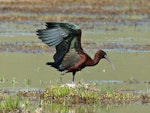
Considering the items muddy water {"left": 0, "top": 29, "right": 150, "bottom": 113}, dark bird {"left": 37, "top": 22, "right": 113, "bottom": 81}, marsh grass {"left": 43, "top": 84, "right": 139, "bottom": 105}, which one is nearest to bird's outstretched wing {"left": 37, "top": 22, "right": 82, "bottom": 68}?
dark bird {"left": 37, "top": 22, "right": 113, "bottom": 81}

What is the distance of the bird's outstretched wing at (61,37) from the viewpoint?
36.1 feet

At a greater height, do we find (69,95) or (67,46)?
(67,46)

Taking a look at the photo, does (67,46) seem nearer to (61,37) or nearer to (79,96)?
(61,37)

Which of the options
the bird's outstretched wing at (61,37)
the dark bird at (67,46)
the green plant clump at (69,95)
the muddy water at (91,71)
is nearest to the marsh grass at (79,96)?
the green plant clump at (69,95)

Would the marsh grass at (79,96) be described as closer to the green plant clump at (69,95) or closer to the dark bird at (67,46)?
the green plant clump at (69,95)

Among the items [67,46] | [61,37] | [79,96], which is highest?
[61,37]

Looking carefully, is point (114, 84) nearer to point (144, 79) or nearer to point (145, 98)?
point (144, 79)

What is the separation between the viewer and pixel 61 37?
11.1m

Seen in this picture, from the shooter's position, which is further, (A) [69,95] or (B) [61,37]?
(B) [61,37]

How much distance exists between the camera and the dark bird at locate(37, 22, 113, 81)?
11.0m

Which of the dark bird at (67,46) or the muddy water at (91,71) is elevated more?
the dark bird at (67,46)

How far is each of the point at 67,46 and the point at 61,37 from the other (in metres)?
0.19

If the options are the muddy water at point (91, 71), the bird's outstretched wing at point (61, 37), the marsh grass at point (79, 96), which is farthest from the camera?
the bird's outstretched wing at point (61, 37)

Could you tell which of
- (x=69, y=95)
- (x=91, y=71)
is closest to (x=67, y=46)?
(x=69, y=95)
